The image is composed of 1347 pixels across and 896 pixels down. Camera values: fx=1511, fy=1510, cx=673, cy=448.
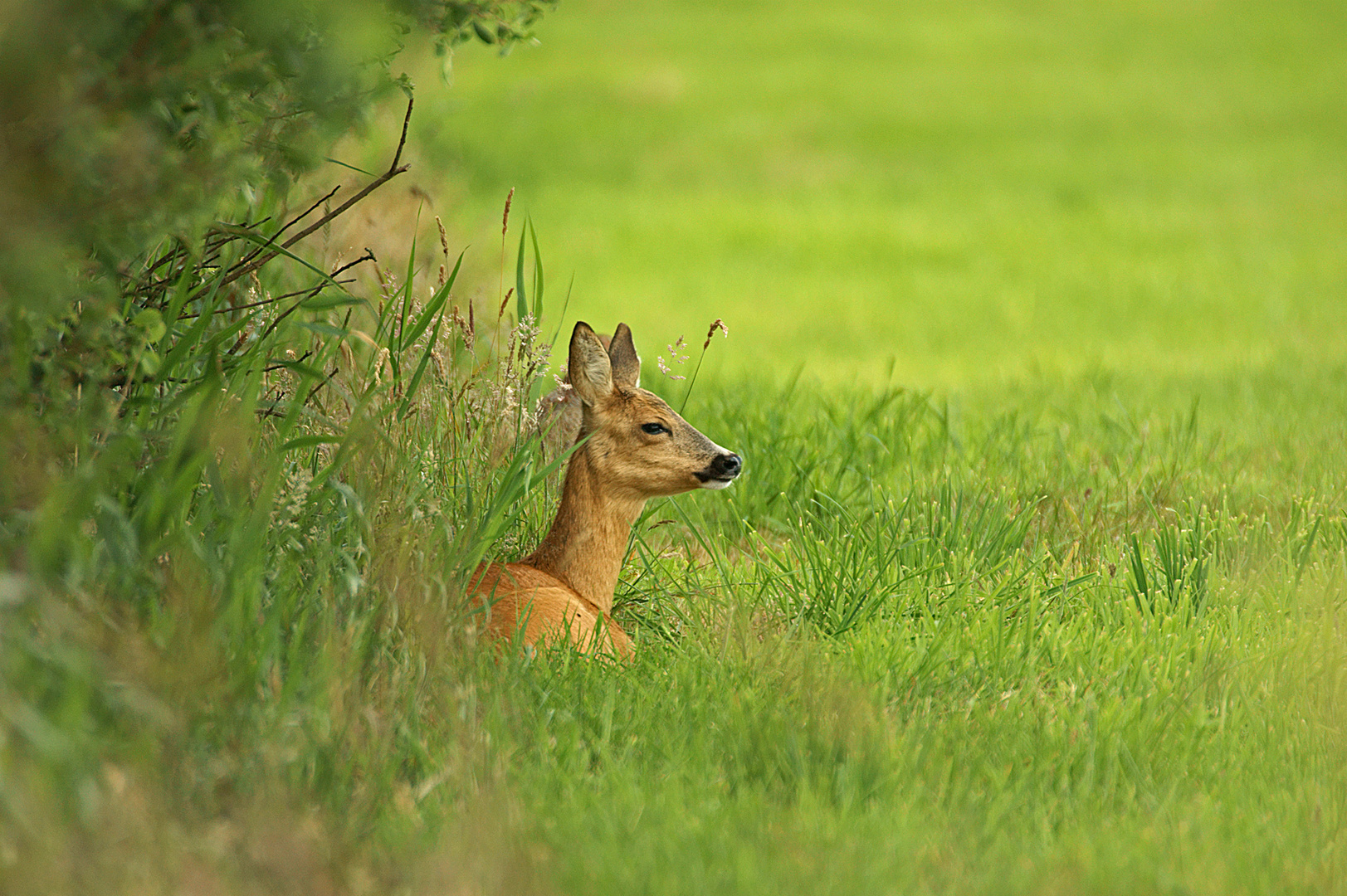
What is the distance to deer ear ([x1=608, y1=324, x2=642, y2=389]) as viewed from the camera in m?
4.85

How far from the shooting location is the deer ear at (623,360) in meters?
4.85

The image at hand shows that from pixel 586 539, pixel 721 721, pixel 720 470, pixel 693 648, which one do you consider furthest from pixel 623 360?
pixel 721 721

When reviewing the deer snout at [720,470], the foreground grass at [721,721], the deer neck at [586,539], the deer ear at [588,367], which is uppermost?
the deer ear at [588,367]

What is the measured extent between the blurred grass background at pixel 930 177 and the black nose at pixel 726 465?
8.05 ft

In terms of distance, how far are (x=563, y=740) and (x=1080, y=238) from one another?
13.2m

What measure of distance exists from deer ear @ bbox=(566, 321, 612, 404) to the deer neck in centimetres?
18

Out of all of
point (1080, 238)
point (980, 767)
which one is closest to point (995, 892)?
point (980, 767)

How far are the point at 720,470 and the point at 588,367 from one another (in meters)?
0.52

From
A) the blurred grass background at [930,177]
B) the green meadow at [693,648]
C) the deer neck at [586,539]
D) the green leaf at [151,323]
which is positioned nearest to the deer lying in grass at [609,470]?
the deer neck at [586,539]

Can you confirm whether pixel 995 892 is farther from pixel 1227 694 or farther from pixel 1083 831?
pixel 1227 694

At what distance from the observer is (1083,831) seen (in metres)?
3.22

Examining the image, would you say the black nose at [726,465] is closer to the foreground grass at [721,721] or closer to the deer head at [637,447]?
the deer head at [637,447]

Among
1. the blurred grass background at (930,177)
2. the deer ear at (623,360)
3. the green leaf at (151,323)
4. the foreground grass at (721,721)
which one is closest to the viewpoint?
the foreground grass at (721,721)

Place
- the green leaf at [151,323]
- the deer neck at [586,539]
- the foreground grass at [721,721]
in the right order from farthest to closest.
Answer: the deer neck at [586,539]
the green leaf at [151,323]
the foreground grass at [721,721]
